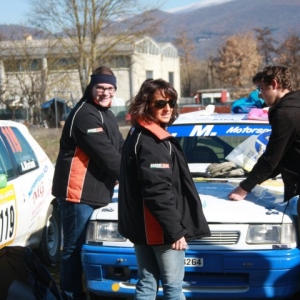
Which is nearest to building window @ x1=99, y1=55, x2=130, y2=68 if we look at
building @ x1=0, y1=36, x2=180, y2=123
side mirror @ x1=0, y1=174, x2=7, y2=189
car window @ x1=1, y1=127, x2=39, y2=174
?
building @ x1=0, y1=36, x2=180, y2=123

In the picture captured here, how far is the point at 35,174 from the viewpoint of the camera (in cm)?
641

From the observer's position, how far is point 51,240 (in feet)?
22.5

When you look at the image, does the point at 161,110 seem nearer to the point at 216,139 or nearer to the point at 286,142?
the point at 286,142

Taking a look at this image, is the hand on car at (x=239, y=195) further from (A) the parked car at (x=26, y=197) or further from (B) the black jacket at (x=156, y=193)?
(A) the parked car at (x=26, y=197)

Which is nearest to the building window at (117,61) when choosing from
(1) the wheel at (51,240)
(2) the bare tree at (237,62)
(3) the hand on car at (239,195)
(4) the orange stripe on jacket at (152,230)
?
(2) the bare tree at (237,62)

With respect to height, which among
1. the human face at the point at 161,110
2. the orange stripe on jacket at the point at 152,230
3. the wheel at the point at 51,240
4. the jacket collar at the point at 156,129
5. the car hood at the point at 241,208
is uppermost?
the human face at the point at 161,110

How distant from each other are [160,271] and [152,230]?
0.30m

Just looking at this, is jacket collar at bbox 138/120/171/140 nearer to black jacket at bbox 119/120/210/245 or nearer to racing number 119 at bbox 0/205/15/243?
black jacket at bbox 119/120/210/245

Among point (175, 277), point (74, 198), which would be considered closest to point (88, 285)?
point (74, 198)

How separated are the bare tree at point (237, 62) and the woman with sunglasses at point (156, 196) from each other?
233 feet

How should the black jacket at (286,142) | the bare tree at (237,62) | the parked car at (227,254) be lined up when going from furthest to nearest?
the bare tree at (237,62)
the parked car at (227,254)
the black jacket at (286,142)

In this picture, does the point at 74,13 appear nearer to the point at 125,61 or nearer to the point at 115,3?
the point at 115,3

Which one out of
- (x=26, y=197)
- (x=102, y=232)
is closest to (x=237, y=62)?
(x=26, y=197)

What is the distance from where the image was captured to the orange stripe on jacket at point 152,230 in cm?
358
